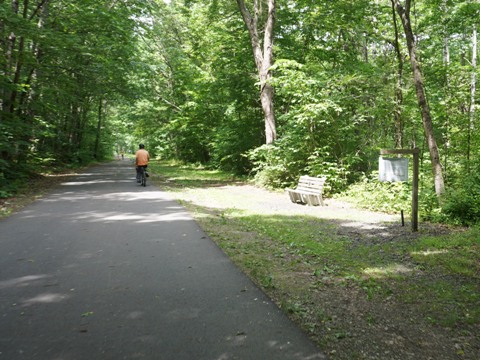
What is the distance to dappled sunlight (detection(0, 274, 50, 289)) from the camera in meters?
4.64

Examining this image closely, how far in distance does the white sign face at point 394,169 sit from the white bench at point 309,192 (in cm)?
352

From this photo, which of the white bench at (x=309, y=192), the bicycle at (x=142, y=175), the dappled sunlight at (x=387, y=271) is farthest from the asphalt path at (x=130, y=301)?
the bicycle at (x=142, y=175)

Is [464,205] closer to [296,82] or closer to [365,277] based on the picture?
[365,277]

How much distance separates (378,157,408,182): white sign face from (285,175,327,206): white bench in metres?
3.52

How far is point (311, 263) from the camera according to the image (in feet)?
18.9

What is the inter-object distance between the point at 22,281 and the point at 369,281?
4583mm

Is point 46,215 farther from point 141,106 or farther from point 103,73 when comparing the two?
point 141,106

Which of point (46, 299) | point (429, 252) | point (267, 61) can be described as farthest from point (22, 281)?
point (267, 61)

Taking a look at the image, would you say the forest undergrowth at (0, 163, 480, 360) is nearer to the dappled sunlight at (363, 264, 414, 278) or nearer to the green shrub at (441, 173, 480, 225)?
the dappled sunlight at (363, 264, 414, 278)

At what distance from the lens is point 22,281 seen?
478cm

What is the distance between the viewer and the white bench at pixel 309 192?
1159 centimetres

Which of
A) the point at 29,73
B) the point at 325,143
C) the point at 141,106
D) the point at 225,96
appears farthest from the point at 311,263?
the point at 141,106

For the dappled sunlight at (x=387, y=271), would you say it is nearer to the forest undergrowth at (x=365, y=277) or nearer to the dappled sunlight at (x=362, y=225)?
the forest undergrowth at (x=365, y=277)

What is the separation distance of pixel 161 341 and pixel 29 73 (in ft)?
58.1
